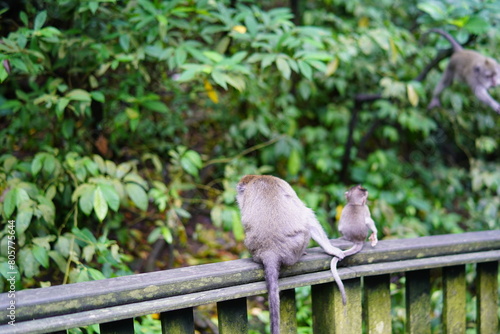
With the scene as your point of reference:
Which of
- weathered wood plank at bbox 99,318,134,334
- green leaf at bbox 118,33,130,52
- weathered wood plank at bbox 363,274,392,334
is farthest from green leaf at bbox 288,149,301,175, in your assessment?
weathered wood plank at bbox 99,318,134,334

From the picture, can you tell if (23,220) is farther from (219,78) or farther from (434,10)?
(434,10)

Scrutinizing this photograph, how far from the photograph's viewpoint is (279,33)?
320cm

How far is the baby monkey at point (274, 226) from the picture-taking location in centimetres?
168

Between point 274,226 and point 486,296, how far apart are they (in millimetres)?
1056

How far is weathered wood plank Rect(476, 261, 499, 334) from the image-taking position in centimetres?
203

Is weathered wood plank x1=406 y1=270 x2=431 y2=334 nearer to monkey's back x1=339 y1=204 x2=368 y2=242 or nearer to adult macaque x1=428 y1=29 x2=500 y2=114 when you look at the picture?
monkey's back x1=339 y1=204 x2=368 y2=242

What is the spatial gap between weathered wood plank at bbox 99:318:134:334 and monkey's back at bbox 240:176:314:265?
52cm

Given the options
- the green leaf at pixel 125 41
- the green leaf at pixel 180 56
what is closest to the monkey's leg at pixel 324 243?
the green leaf at pixel 180 56

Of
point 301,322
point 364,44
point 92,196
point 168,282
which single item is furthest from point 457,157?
point 168,282

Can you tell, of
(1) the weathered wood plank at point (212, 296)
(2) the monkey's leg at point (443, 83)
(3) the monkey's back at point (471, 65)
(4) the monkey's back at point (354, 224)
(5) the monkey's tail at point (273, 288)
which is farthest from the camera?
(2) the monkey's leg at point (443, 83)

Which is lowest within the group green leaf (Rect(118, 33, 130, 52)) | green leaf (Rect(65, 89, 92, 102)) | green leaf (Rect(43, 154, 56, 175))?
green leaf (Rect(43, 154, 56, 175))

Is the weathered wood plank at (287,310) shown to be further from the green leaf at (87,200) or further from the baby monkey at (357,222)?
→ the green leaf at (87,200)

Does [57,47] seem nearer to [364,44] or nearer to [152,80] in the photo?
[152,80]

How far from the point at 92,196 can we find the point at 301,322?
182 cm
